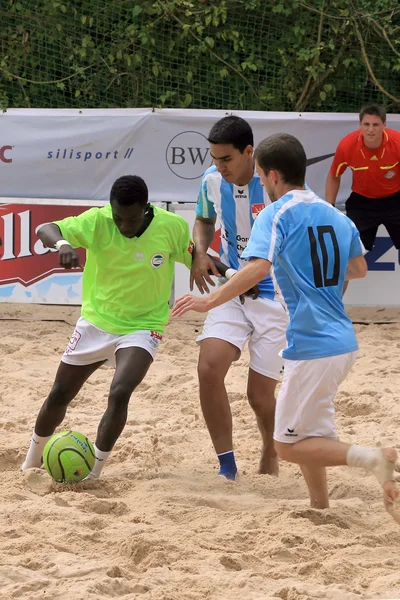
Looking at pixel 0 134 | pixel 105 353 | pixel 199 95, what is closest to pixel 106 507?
pixel 105 353

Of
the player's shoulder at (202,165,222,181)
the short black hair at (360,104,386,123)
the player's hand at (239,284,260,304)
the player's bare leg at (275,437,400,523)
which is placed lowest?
the player's bare leg at (275,437,400,523)

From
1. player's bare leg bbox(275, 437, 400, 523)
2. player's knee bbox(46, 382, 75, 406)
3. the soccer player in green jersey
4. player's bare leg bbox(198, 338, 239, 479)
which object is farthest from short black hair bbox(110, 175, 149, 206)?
player's bare leg bbox(275, 437, 400, 523)

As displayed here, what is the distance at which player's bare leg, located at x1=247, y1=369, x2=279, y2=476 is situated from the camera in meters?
5.59

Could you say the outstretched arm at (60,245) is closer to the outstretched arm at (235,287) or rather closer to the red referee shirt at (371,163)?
the outstretched arm at (235,287)

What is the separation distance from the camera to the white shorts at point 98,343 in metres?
5.32

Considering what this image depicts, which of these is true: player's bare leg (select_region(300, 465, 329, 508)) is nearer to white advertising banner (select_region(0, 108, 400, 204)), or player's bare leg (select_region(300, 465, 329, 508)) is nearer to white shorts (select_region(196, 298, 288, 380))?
white shorts (select_region(196, 298, 288, 380))

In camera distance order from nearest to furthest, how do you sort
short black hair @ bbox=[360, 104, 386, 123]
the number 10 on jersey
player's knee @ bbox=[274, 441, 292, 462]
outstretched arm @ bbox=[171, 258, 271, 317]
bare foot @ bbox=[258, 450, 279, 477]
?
1. outstretched arm @ bbox=[171, 258, 271, 317]
2. the number 10 on jersey
3. player's knee @ bbox=[274, 441, 292, 462]
4. bare foot @ bbox=[258, 450, 279, 477]
5. short black hair @ bbox=[360, 104, 386, 123]

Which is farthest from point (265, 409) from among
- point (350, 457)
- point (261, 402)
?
point (350, 457)

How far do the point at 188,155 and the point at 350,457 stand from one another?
6.29 metres

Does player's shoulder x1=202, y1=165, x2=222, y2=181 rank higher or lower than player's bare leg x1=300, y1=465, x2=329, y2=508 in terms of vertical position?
higher

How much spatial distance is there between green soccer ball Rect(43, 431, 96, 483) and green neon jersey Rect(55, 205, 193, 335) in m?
0.66

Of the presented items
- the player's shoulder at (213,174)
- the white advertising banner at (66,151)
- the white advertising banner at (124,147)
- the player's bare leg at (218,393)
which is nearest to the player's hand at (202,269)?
the player's bare leg at (218,393)

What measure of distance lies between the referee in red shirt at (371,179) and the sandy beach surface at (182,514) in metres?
2.15

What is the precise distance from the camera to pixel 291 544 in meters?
4.23
